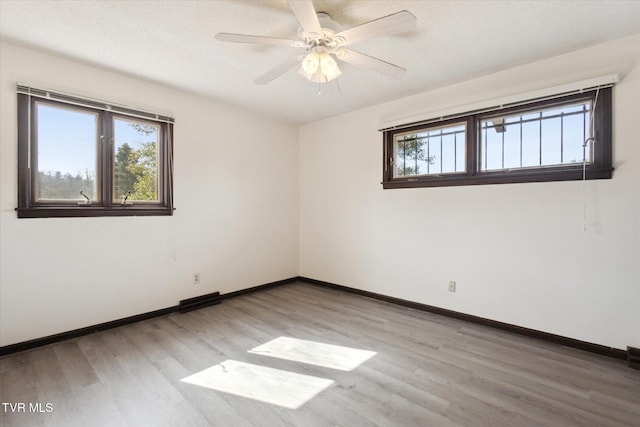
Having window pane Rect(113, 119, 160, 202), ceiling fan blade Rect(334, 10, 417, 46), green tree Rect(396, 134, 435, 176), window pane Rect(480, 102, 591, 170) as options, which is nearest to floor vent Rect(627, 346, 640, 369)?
window pane Rect(480, 102, 591, 170)

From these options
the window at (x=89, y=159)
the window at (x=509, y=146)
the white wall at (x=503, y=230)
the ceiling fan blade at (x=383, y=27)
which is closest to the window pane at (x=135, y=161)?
the window at (x=89, y=159)

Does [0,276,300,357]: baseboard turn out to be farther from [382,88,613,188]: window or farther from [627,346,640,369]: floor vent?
[627,346,640,369]: floor vent

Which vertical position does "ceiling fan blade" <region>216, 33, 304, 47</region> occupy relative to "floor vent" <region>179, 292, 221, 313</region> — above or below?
above

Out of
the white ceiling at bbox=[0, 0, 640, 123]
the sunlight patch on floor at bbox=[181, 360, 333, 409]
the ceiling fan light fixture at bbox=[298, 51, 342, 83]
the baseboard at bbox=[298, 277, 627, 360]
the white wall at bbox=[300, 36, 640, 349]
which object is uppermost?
the white ceiling at bbox=[0, 0, 640, 123]

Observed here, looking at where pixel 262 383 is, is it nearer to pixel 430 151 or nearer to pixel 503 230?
pixel 503 230

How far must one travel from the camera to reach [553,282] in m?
2.66

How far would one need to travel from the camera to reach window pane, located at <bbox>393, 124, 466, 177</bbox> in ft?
10.8

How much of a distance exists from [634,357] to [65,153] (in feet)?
16.6

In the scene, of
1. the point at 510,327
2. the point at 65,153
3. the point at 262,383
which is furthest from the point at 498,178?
the point at 65,153

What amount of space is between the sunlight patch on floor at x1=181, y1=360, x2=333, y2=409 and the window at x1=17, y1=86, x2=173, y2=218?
1.89 m

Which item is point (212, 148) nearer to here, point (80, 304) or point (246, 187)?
point (246, 187)

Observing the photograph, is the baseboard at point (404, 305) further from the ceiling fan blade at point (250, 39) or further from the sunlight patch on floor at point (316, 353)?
the ceiling fan blade at point (250, 39)

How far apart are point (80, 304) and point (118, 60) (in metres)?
2.26

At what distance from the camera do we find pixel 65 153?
275 centimetres
